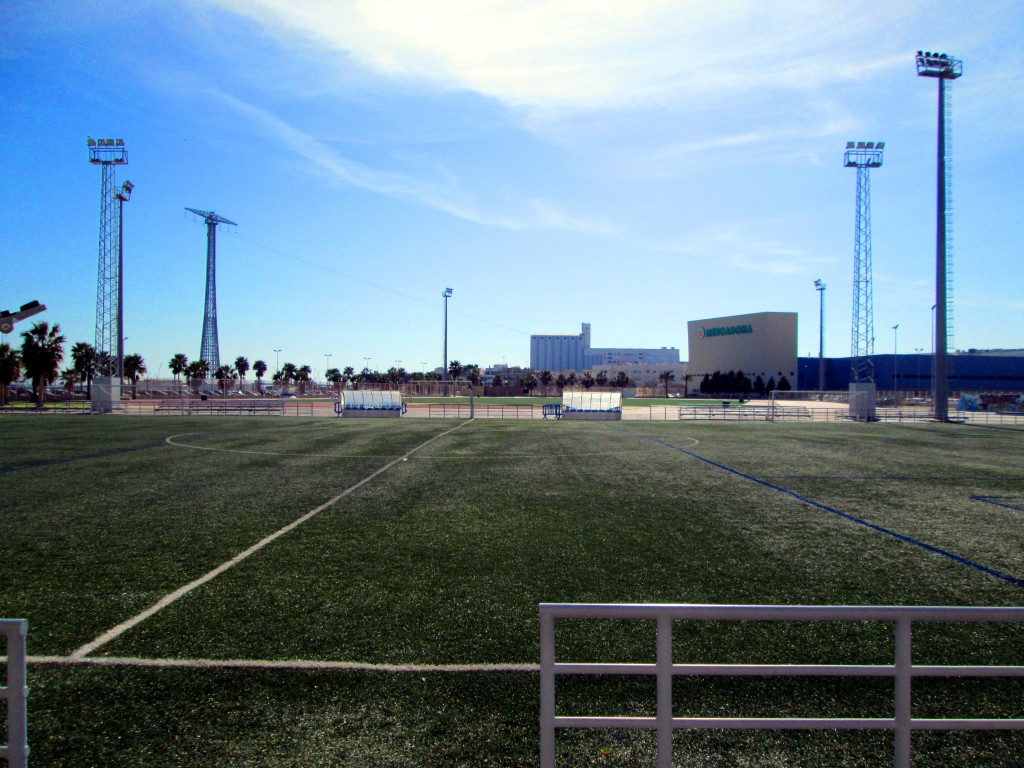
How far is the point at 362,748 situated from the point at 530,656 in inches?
61.7

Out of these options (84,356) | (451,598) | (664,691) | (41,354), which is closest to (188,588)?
(451,598)

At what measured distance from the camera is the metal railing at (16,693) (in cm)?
269

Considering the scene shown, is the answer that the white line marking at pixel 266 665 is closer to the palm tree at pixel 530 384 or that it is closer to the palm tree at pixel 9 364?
the palm tree at pixel 9 364

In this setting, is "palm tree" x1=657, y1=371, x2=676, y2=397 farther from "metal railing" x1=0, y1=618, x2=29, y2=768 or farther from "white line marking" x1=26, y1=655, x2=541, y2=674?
"metal railing" x1=0, y1=618, x2=29, y2=768

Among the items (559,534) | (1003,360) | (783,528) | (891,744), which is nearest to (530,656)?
(891,744)

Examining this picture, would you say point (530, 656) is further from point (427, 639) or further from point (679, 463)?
point (679, 463)

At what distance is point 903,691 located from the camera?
2.79 meters

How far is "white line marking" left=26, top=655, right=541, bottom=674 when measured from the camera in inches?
185

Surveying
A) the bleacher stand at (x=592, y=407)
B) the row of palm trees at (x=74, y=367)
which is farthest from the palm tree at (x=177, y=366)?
the bleacher stand at (x=592, y=407)

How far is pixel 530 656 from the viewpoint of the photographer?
16.2 ft

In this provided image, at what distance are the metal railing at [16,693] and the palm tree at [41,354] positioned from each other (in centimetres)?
7124

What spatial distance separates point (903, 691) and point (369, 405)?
41915mm

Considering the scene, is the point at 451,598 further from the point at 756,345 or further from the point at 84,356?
the point at 756,345

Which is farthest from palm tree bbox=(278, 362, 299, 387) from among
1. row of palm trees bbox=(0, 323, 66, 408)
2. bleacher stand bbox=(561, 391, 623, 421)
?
bleacher stand bbox=(561, 391, 623, 421)
